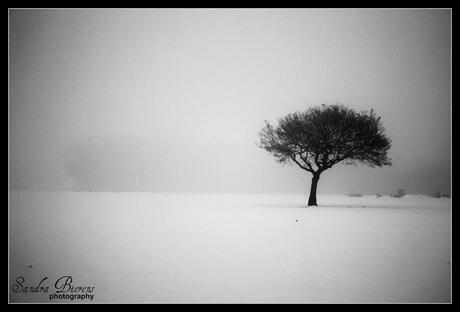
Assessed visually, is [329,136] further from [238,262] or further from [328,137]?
[238,262]

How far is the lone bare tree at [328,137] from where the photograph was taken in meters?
29.8

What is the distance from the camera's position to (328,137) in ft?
98.8

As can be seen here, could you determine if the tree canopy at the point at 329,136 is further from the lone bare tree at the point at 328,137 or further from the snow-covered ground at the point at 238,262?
the snow-covered ground at the point at 238,262

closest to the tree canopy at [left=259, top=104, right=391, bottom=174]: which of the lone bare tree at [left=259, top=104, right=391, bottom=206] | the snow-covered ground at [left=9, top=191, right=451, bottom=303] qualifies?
the lone bare tree at [left=259, top=104, right=391, bottom=206]

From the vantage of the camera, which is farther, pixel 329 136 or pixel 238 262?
pixel 329 136

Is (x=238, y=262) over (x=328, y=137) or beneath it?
beneath

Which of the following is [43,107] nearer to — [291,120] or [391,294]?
[291,120]

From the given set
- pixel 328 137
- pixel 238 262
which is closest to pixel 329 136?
pixel 328 137

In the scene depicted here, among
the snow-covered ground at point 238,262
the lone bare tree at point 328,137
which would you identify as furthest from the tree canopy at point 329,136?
the snow-covered ground at point 238,262

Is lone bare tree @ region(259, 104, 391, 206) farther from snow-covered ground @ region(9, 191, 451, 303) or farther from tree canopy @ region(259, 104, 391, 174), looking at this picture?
snow-covered ground @ region(9, 191, 451, 303)
